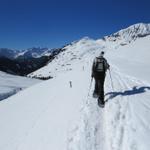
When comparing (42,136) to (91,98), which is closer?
(42,136)

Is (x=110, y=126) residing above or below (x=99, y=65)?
below

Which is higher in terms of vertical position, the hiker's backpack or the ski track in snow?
the hiker's backpack

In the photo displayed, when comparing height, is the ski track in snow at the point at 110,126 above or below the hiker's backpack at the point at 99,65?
below

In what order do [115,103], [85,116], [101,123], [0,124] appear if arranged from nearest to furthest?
[101,123] < [85,116] < [115,103] < [0,124]

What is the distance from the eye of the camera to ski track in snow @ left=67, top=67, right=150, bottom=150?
772 centimetres

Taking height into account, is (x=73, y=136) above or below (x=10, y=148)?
above

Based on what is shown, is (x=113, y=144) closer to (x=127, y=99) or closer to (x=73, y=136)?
(x=73, y=136)

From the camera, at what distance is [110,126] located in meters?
9.22

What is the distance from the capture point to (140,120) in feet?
30.1

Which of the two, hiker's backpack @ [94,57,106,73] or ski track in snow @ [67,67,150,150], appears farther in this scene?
hiker's backpack @ [94,57,106,73]

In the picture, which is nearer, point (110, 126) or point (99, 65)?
point (110, 126)

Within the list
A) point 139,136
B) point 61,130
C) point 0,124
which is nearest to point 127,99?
point 61,130

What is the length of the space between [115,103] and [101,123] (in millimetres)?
2518

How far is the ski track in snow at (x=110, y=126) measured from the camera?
304 inches
